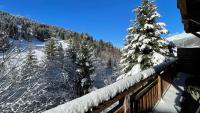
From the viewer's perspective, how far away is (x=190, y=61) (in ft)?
47.5

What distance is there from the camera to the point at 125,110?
3473 millimetres

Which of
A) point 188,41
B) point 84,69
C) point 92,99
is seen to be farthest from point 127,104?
point 84,69

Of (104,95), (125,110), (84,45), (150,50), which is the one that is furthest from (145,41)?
(84,45)

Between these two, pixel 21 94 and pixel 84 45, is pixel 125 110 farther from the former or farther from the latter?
pixel 84 45

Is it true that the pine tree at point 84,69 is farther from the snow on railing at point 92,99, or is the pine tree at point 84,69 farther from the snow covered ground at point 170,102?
the snow on railing at point 92,99

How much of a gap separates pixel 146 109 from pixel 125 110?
5.27ft

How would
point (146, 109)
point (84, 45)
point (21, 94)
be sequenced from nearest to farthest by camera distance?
point (146, 109) < point (21, 94) < point (84, 45)

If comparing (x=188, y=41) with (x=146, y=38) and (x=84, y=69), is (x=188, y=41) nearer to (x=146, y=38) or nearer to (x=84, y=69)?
(x=146, y=38)

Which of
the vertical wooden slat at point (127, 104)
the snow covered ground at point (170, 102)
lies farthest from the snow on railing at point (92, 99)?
the snow covered ground at point (170, 102)

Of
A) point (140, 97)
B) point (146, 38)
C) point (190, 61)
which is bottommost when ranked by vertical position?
point (140, 97)

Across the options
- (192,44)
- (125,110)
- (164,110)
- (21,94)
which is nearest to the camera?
(125,110)

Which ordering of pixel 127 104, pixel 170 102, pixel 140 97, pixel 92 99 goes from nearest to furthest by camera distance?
1. pixel 92 99
2. pixel 127 104
3. pixel 140 97
4. pixel 170 102

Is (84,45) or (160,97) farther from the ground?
(84,45)

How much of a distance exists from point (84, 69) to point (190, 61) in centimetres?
2137
